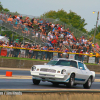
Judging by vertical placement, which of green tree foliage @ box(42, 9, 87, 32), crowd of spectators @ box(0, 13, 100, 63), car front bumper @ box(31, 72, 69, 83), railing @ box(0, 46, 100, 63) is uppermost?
green tree foliage @ box(42, 9, 87, 32)

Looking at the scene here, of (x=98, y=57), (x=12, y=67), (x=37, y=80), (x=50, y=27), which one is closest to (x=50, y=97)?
(x=37, y=80)

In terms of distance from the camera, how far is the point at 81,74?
43.8 feet

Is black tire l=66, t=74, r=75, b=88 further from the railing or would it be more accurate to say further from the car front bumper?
the railing

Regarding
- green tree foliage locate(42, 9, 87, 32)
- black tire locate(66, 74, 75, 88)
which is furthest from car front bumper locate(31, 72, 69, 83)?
green tree foliage locate(42, 9, 87, 32)

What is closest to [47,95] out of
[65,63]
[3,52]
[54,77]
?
[54,77]

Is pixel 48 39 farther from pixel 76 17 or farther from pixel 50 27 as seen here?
pixel 76 17

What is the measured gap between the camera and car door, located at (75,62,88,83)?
13074 mm

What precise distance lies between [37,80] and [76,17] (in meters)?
90.3

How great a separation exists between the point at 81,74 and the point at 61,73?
1.53 m

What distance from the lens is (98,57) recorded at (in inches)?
1164

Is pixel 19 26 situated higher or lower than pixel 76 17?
lower

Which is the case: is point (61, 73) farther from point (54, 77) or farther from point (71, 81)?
point (71, 81)

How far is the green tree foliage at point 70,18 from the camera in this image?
319 feet

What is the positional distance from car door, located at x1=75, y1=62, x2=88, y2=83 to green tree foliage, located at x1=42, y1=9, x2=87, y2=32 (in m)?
80.5
